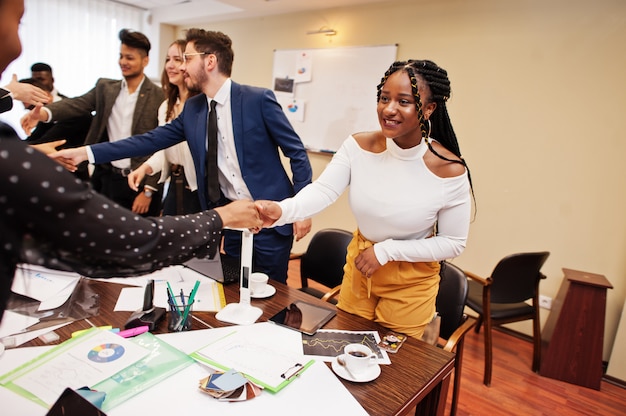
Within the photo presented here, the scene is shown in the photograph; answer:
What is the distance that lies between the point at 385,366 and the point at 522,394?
1.85m

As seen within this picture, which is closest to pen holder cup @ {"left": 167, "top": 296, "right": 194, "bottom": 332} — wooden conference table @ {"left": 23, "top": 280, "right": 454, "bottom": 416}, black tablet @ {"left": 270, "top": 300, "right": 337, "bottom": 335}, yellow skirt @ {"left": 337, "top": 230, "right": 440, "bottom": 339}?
wooden conference table @ {"left": 23, "top": 280, "right": 454, "bottom": 416}

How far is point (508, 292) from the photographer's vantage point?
8.72ft

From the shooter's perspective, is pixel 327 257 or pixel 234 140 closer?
pixel 234 140

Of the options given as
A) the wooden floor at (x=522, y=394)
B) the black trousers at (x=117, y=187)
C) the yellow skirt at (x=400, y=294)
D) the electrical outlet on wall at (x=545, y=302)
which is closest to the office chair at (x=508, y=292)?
the wooden floor at (x=522, y=394)

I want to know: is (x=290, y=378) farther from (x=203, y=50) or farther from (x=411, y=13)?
(x=411, y=13)

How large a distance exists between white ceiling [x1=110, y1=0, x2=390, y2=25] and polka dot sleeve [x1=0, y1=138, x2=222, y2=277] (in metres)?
3.71

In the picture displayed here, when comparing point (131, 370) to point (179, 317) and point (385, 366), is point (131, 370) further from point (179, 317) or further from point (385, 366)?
point (385, 366)

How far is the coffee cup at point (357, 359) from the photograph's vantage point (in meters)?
1.15

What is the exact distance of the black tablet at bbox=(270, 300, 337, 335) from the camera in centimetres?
143

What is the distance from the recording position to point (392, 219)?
1604mm

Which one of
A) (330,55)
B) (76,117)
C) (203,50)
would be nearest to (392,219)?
(203,50)

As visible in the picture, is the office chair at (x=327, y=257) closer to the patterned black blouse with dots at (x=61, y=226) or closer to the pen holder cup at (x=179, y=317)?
the pen holder cup at (x=179, y=317)

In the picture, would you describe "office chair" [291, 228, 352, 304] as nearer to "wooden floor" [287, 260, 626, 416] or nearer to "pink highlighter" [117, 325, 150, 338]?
"wooden floor" [287, 260, 626, 416]

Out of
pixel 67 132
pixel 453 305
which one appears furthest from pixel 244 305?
pixel 67 132
